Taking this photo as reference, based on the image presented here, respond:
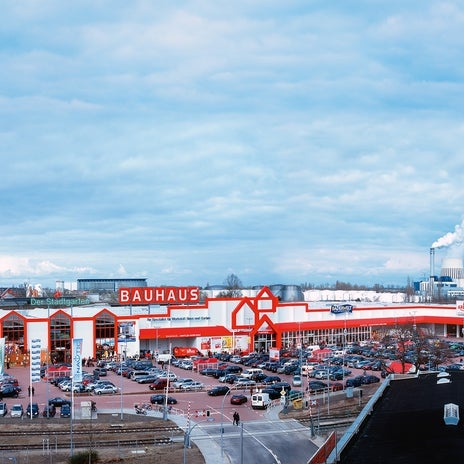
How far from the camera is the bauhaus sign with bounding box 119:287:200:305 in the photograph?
9319 centimetres

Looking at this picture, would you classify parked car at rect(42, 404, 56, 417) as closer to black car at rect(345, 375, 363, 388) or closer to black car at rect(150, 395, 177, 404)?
black car at rect(150, 395, 177, 404)

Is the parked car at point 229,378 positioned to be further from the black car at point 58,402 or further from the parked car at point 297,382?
the black car at point 58,402

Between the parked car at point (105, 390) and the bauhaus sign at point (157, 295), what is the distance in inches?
1018

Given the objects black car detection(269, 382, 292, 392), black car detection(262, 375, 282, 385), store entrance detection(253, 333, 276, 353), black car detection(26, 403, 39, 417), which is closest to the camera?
black car detection(26, 403, 39, 417)

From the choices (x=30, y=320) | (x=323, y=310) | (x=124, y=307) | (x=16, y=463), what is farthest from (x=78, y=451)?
(x=323, y=310)

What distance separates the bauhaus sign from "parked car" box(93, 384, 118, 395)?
25.9 m

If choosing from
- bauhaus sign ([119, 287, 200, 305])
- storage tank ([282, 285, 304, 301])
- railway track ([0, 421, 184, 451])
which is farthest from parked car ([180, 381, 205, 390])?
storage tank ([282, 285, 304, 301])

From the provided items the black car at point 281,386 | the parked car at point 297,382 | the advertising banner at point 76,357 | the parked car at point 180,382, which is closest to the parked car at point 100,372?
the parked car at point 180,382

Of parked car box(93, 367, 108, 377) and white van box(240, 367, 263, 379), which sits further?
parked car box(93, 367, 108, 377)

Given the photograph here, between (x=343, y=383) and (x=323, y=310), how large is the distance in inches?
1377

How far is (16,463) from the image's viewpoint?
41.9 meters

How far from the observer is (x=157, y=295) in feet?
313

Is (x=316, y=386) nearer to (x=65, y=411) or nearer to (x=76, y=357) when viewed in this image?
(x=65, y=411)

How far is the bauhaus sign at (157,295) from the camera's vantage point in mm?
93188
